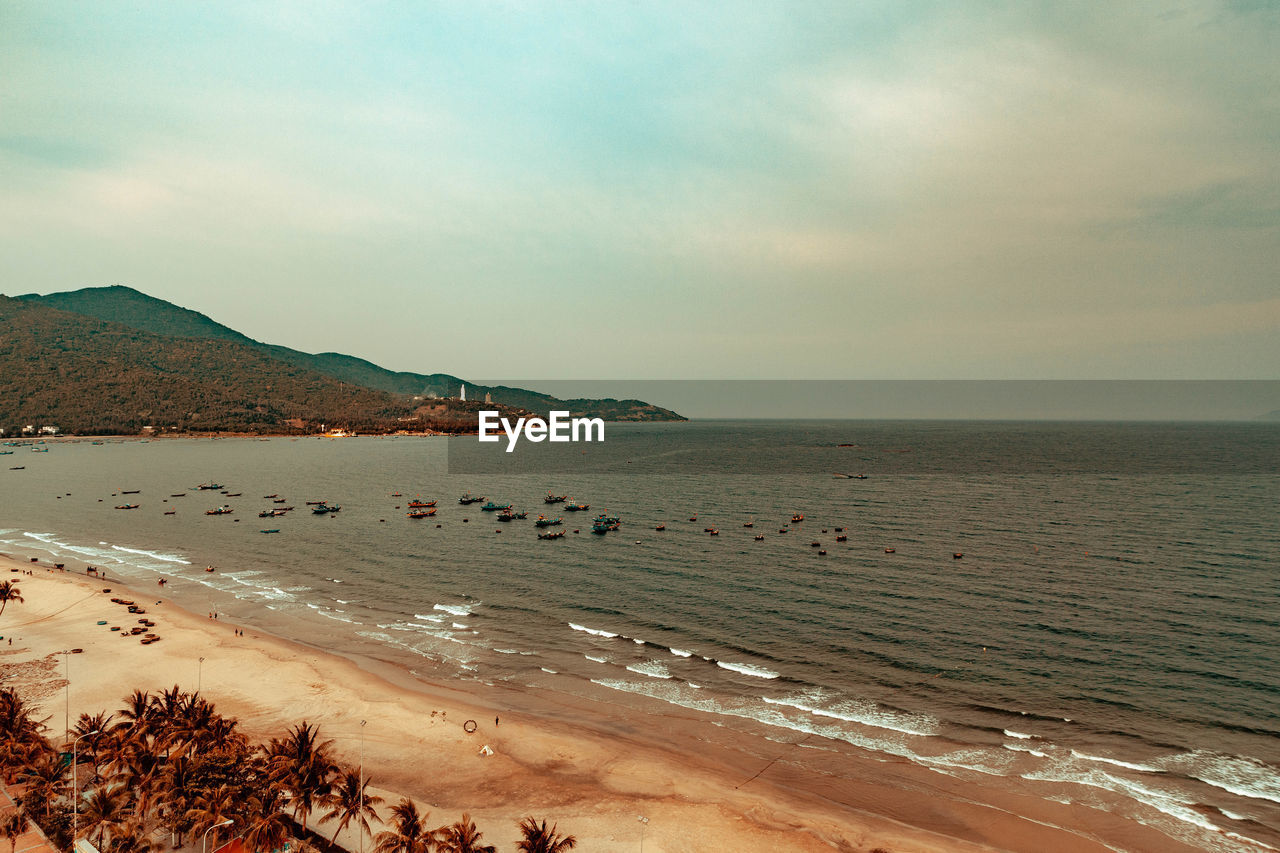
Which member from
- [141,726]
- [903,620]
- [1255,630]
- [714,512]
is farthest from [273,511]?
[1255,630]

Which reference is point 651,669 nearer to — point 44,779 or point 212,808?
point 212,808

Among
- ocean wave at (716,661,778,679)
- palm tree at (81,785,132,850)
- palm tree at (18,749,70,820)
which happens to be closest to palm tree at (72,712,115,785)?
palm tree at (18,749,70,820)

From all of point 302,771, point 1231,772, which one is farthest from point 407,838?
point 1231,772

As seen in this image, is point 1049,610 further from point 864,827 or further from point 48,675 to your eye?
point 48,675

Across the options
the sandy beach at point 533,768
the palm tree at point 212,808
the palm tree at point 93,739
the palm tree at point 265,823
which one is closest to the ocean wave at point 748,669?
the sandy beach at point 533,768

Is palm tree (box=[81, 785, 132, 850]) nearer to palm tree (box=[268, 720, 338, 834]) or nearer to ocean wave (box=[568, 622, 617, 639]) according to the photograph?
palm tree (box=[268, 720, 338, 834])

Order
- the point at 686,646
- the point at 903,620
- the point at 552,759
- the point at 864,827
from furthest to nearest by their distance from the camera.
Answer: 1. the point at 903,620
2. the point at 686,646
3. the point at 552,759
4. the point at 864,827
